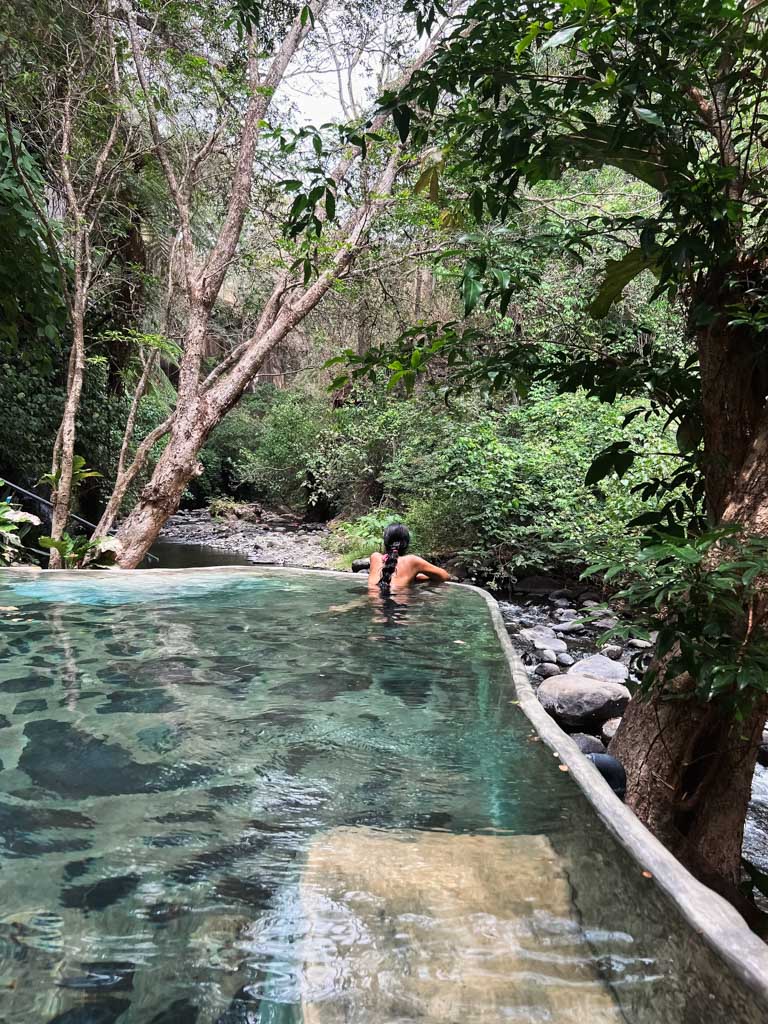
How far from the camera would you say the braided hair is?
19.3 feet

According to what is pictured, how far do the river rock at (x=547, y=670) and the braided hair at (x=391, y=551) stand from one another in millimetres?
1584

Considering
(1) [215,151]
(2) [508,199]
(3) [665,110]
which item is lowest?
(2) [508,199]

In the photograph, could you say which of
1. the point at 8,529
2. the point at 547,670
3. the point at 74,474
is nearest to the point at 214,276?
the point at 74,474

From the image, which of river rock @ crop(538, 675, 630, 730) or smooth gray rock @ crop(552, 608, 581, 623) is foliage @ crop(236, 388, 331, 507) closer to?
smooth gray rock @ crop(552, 608, 581, 623)

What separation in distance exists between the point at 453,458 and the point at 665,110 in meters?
7.82

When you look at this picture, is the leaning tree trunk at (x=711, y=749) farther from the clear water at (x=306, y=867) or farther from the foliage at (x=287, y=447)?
the foliage at (x=287, y=447)

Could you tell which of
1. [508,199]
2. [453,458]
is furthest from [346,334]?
[508,199]

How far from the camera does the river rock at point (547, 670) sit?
547 centimetres

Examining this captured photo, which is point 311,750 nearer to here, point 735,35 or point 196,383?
point 735,35

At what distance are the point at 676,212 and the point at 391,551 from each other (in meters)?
4.55

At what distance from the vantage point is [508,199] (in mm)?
2045

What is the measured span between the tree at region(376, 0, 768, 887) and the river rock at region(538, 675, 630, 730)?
1.86 metres

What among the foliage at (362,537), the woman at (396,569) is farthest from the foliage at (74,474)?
the foliage at (362,537)

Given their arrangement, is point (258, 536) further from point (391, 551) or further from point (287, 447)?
point (391, 551)
